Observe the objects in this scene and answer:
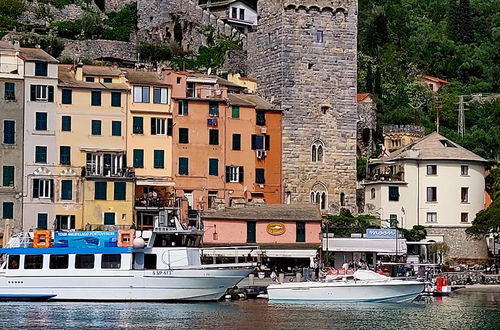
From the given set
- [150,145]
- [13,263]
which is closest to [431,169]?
[150,145]

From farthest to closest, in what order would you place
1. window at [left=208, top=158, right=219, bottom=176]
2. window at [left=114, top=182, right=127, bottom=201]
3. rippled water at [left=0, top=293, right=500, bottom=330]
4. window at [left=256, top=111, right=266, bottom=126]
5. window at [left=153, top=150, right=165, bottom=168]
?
window at [left=256, top=111, right=266, bottom=126]
window at [left=208, top=158, right=219, bottom=176]
window at [left=153, top=150, right=165, bottom=168]
window at [left=114, top=182, right=127, bottom=201]
rippled water at [left=0, top=293, right=500, bottom=330]

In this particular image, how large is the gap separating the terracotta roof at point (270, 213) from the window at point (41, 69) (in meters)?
11.5

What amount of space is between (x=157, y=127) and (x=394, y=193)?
15498 millimetres

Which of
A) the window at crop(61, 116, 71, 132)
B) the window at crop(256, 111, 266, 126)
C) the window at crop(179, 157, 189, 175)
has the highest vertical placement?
the window at crop(256, 111, 266, 126)

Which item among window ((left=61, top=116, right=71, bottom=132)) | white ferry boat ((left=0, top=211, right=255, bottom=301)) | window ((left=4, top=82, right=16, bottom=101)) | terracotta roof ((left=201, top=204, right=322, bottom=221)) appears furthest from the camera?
window ((left=61, top=116, right=71, bottom=132))

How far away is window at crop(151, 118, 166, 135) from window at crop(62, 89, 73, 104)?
15.6 ft

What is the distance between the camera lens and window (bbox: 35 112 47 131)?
79.7m

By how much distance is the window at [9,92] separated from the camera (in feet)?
260

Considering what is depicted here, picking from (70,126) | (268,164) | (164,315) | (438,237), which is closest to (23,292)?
(164,315)

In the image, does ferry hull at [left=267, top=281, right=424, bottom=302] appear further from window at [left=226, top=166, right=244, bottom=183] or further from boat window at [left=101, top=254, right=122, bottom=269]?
window at [left=226, top=166, right=244, bottom=183]

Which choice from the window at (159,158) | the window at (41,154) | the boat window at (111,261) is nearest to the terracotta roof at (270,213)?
the window at (159,158)

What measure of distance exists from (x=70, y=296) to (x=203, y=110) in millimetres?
18560

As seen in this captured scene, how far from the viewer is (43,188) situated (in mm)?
79000

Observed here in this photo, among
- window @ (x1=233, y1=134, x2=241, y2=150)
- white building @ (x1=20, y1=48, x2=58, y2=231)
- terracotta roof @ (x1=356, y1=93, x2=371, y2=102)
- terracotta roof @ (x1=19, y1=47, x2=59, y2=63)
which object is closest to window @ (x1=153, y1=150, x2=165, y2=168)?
window @ (x1=233, y1=134, x2=241, y2=150)
